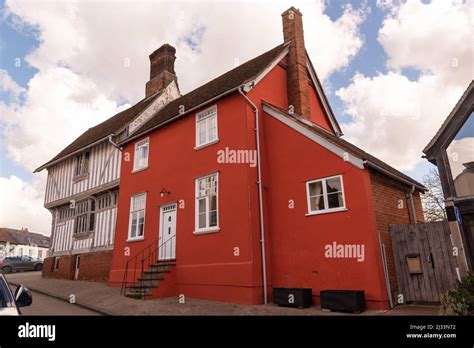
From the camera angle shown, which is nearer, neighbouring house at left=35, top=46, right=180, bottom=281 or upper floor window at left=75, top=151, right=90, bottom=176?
neighbouring house at left=35, top=46, right=180, bottom=281

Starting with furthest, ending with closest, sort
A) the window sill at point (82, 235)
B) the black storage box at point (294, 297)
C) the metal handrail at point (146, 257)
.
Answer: the window sill at point (82, 235), the metal handrail at point (146, 257), the black storage box at point (294, 297)

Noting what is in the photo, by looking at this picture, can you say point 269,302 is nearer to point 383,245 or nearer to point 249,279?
point 249,279

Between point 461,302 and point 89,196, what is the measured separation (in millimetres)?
17908

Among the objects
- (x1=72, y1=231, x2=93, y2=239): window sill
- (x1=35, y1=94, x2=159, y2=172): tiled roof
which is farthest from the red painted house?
(x1=35, y1=94, x2=159, y2=172): tiled roof

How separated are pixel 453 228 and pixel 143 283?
1026 centimetres

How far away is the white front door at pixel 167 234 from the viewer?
13251mm

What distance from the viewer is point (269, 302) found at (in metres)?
10.5

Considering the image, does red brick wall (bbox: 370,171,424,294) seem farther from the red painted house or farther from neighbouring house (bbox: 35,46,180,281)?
neighbouring house (bbox: 35,46,180,281)

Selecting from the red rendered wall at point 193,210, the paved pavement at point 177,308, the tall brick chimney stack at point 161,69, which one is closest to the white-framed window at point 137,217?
the red rendered wall at point 193,210

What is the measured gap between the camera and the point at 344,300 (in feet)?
28.3

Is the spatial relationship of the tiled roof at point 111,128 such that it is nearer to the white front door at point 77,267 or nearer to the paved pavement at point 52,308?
the white front door at point 77,267

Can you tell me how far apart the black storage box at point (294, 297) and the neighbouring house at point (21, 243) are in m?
49.5

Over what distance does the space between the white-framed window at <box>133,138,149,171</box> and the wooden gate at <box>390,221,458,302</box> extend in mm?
11407

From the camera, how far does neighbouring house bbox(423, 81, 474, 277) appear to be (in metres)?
9.12
